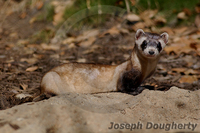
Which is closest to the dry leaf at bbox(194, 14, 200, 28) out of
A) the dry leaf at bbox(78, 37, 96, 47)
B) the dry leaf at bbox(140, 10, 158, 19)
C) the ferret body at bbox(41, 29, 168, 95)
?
the dry leaf at bbox(140, 10, 158, 19)

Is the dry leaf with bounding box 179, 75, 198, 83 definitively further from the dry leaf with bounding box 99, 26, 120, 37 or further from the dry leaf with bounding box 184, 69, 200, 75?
the dry leaf with bounding box 99, 26, 120, 37

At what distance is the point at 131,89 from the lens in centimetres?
455

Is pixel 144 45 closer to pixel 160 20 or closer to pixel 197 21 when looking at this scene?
pixel 160 20

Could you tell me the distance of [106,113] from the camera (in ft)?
11.3

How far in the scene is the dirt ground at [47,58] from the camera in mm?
4980

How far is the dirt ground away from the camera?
4980 mm

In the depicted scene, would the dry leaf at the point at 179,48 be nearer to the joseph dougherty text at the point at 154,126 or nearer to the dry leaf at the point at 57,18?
the joseph dougherty text at the point at 154,126

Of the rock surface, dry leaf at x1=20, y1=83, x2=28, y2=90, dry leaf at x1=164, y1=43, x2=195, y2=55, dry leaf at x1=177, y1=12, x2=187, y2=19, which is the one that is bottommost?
the rock surface

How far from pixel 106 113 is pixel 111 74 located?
1.35 meters

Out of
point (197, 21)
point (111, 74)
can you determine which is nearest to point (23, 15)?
point (197, 21)

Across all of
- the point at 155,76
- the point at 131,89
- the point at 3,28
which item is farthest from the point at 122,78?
the point at 3,28

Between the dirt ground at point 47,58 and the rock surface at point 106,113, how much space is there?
83cm

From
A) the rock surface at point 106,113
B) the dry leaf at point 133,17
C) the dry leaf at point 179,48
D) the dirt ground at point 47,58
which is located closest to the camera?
the rock surface at point 106,113

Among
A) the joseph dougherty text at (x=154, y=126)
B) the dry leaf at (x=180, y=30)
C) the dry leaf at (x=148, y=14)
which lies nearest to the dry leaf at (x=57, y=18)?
the dry leaf at (x=148, y=14)
